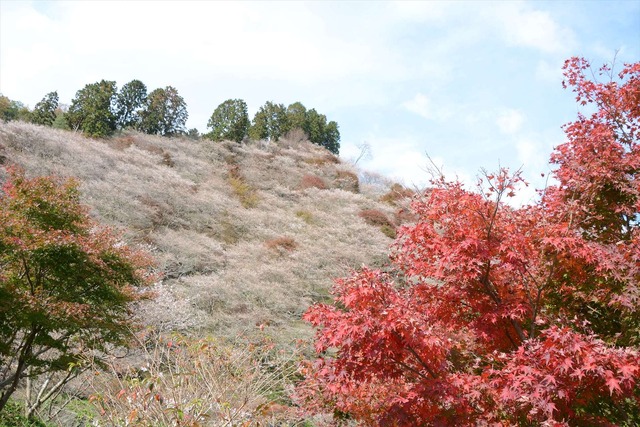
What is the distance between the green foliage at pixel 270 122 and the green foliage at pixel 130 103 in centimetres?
1049

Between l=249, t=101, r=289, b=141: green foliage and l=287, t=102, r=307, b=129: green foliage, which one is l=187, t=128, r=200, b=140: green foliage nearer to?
l=249, t=101, r=289, b=141: green foliage

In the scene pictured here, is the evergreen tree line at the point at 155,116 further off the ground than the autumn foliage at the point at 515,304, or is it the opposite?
the evergreen tree line at the point at 155,116

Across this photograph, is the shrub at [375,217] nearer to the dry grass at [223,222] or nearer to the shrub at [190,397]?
the dry grass at [223,222]

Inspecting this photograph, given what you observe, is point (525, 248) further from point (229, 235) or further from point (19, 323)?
point (229, 235)

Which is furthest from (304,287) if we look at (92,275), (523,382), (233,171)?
(233,171)

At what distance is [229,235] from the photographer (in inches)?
942

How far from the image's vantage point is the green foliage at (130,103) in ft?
124

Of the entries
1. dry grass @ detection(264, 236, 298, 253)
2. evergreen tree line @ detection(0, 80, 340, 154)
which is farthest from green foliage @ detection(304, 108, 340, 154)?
dry grass @ detection(264, 236, 298, 253)

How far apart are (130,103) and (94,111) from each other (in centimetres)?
426

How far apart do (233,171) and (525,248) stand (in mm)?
31576

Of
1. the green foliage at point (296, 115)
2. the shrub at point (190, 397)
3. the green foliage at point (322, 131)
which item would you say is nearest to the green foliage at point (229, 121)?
the green foliage at point (296, 115)

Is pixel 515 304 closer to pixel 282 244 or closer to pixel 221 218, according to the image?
pixel 282 244

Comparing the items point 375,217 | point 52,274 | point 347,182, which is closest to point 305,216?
point 375,217

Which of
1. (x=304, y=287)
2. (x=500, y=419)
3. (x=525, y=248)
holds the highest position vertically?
(x=525, y=248)
